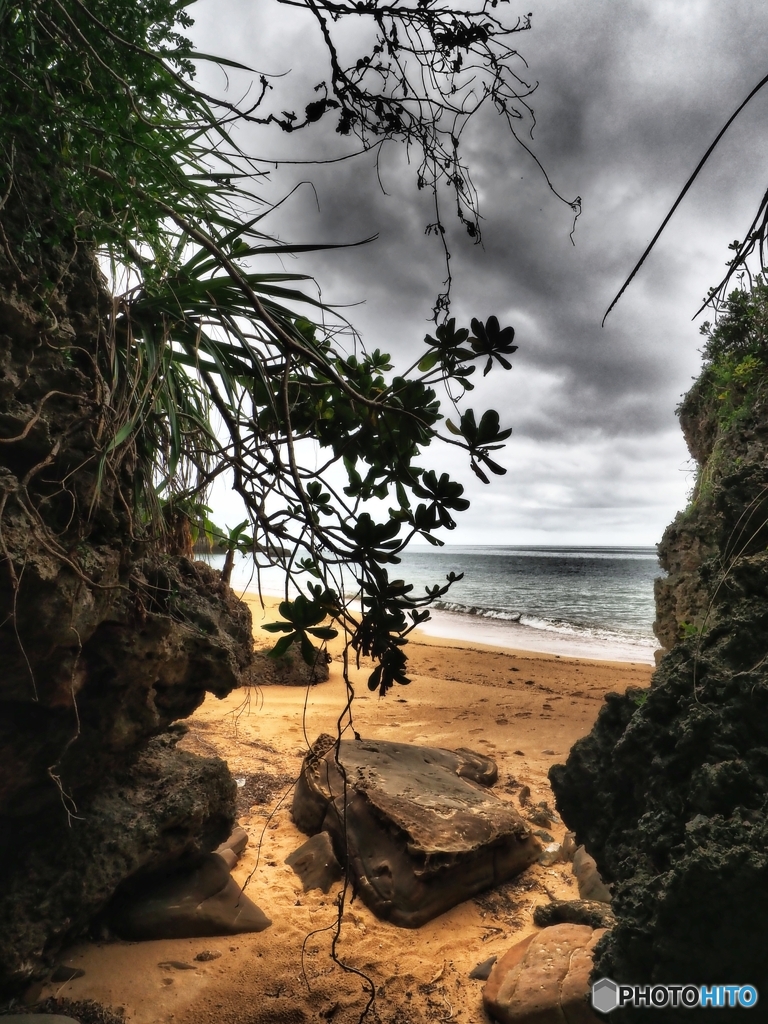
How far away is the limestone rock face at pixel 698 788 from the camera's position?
4.63ft

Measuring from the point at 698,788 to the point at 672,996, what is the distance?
1.52 feet

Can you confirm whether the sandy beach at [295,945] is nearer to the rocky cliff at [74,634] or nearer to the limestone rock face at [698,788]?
the rocky cliff at [74,634]

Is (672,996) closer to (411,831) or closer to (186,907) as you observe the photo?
(411,831)

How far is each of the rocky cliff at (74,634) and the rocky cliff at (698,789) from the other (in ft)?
5.07

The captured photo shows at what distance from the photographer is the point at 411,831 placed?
323cm

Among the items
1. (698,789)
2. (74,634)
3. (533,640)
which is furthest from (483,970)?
(533,640)

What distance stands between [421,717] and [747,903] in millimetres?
5838

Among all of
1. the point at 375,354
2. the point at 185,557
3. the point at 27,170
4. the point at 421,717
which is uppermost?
the point at 27,170

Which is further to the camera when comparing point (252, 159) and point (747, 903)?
point (252, 159)

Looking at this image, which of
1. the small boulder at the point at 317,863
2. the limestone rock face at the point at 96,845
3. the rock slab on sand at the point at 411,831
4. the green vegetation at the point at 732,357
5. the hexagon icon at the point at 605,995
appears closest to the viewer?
the hexagon icon at the point at 605,995

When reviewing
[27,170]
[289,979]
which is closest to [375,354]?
[27,170]

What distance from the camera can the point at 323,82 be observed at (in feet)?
5.44

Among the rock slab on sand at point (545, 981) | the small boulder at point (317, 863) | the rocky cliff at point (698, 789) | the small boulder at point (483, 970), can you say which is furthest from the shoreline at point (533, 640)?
the rocky cliff at point (698, 789)

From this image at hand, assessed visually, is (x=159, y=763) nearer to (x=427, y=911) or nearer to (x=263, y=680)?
(x=427, y=911)
